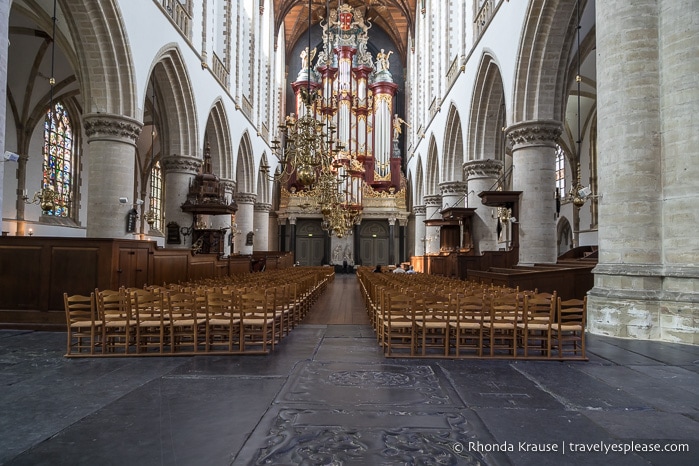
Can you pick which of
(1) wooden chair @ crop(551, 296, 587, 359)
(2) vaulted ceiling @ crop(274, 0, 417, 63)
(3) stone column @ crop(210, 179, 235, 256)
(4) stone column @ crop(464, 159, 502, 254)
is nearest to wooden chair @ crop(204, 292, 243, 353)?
(1) wooden chair @ crop(551, 296, 587, 359)

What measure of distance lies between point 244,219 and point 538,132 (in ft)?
58.2

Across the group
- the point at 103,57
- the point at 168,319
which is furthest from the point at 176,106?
the point at 168,319

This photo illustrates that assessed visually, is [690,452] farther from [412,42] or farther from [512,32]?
[412,42]

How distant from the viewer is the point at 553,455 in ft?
10.2

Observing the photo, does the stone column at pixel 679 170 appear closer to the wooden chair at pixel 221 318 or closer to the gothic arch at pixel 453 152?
the wooden chair at pixel 221 318

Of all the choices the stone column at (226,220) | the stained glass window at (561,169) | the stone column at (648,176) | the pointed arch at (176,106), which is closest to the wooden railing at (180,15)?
the pointed arch at (176,106)

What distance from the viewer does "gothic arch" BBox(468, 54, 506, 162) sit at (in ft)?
54.9

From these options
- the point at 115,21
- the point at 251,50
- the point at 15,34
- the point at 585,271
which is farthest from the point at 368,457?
the point at 251,50

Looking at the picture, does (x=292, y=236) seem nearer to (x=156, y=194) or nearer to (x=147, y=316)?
(x=156, y=194)

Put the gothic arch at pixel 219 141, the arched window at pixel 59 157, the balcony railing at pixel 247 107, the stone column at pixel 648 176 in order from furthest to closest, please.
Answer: the balcony railing at pixel 247 107 → the gothic arch at pixel 219 141 → the arched window at pixel 59 157 → the stone column at pixel 648 176

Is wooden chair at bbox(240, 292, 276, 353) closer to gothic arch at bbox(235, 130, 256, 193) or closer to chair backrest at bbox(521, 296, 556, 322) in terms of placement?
chair backrest at bbox(521, 296, 556, 322)

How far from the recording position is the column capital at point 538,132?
1274 centimetres

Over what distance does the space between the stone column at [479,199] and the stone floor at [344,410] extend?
38.9ft

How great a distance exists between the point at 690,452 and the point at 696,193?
17.3 feet
